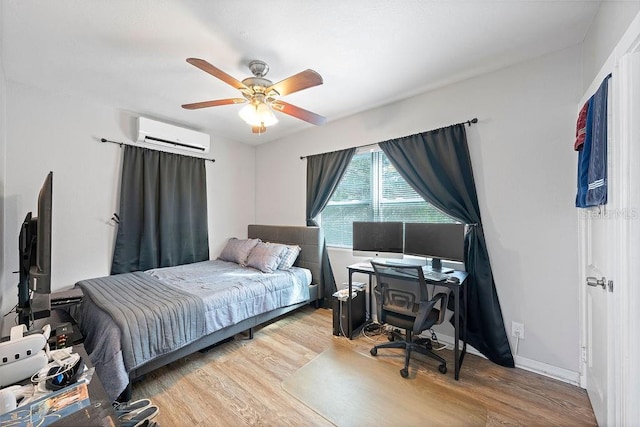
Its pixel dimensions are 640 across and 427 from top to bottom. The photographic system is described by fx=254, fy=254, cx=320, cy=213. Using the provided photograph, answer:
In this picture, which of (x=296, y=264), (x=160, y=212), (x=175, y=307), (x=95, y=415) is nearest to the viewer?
(x=95, y=415)

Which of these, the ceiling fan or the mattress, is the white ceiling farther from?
the mattress

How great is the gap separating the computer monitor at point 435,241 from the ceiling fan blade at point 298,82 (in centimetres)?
161

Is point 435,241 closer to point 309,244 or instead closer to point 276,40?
point 309,244

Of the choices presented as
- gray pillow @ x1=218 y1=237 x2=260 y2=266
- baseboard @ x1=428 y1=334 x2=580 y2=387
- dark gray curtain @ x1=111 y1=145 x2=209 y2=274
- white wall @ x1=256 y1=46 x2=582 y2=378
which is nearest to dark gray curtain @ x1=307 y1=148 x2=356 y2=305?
gray pillow @ x1=218 y1=237 x2=260 y2=266

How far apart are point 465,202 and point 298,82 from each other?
1.82 m

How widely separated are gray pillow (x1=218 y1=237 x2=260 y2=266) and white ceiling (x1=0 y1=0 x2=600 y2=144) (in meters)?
2.00

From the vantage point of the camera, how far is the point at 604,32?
1519mm

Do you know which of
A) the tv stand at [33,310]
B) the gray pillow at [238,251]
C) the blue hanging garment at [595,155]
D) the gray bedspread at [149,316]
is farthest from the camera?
the gray pillow at [238,251]

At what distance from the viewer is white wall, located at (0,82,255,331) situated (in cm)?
244

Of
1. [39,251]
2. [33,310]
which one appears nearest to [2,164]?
[33,310]

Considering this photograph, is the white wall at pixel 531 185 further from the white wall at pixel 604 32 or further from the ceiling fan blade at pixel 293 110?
the ceiling fan blade at pixel 293 110

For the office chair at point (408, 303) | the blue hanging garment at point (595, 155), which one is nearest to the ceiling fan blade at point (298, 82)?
the office chair at point (408, 303)

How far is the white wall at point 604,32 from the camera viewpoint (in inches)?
48.6

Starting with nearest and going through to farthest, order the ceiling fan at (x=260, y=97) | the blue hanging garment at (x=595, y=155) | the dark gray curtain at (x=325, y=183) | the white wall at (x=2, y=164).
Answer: the blue hanging garment at (x=595, y=155)
the ceiling fan at (x=260, y=97)
the white wall at (x=2, y=164)
the dark gray curtain at (x=325, y=183)
